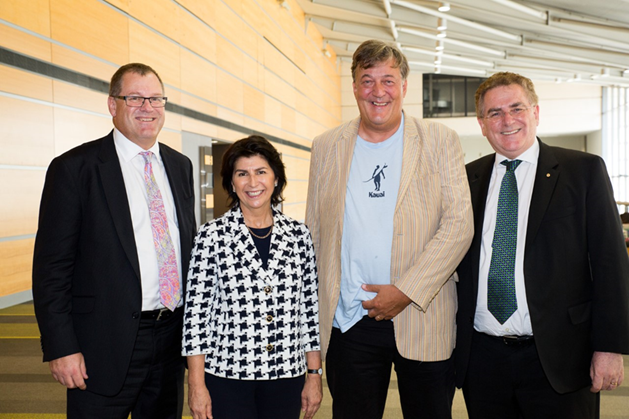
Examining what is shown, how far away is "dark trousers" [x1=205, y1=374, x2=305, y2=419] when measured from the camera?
191 centimetres

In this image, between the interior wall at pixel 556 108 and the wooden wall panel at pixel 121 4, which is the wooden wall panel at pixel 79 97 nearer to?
the wooden wall panel at pixel 121 4

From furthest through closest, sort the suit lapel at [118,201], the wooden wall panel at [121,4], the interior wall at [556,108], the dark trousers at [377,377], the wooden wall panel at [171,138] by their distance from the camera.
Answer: the interior wall at [556,108] < the wooden wall panel at [171,138] < the wooden wall panel at [121,4] < the dark trousers at [377,377] < the suit lapel at [118,201]

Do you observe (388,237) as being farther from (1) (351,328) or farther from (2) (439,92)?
(2) (439,92)

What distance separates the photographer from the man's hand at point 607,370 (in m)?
1.92

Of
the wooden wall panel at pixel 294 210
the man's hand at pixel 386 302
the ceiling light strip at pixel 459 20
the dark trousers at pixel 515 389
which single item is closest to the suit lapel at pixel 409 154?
the man's hand at pixel 386 302

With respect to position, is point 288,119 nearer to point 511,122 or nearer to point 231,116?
point 231,116

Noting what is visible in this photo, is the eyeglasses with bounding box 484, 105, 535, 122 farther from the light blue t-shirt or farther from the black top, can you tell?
the black top

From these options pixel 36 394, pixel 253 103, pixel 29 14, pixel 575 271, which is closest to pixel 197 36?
pixel 253 103

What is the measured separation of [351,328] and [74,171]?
1.30 meters

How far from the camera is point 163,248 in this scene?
2.09 meters

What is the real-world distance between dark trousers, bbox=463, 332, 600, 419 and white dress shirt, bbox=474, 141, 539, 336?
59mm

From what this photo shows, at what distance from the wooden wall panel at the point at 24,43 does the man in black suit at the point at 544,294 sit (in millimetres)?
4087

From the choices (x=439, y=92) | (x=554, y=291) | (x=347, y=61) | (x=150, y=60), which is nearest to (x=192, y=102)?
(x=150, y=60)

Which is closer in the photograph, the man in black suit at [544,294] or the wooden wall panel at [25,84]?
the man in black suit at [544,294]
